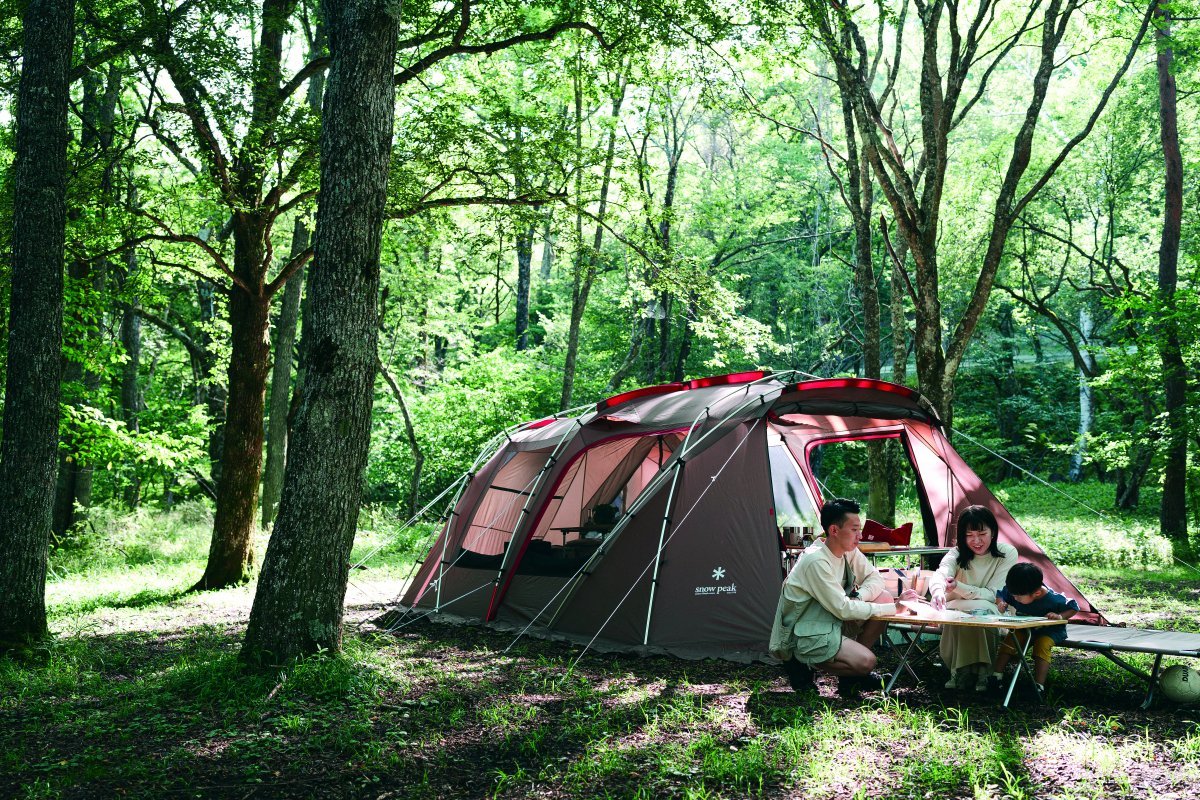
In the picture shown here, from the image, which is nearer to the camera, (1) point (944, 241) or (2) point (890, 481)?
(2) point (890, 481)

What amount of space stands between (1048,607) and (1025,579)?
0.19m

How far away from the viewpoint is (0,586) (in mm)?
5523

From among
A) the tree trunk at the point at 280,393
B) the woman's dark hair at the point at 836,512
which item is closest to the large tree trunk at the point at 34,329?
the woman's dark hair at the point at 836,512

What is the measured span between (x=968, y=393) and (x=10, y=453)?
26.0 metres

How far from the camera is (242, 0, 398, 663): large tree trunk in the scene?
196 inches

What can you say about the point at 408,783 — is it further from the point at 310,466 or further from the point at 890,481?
the point at 890,481

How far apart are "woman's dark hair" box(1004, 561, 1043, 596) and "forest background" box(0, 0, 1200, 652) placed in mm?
3807

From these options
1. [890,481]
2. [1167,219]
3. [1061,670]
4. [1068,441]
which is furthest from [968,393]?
[1061,670]

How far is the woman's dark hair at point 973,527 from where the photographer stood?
5277mm

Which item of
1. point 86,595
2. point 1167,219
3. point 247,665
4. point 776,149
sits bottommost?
point 86,595

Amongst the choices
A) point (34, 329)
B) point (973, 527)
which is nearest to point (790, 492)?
point (973, 527)

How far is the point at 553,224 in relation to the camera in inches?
413

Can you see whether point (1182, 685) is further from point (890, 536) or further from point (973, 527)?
point (890, 536)

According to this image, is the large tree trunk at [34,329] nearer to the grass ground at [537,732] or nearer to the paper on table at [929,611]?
the grass ground at [537,732]
